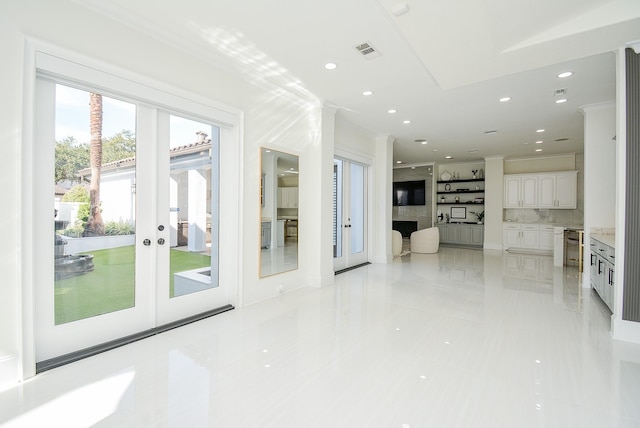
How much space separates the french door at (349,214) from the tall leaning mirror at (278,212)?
1445 millimetres

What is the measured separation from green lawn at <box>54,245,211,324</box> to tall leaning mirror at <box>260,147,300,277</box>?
1.60m

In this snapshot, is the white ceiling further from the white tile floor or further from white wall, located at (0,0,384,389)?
the white tile floor

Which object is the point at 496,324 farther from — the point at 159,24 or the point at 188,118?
the point at 159,24

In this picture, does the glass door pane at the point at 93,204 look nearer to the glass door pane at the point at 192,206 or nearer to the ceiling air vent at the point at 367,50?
the glass door pane at the point at 192,206

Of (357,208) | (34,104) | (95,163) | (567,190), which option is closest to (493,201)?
(567,190)

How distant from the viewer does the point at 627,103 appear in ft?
9.69

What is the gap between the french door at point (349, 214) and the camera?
6.00 meters

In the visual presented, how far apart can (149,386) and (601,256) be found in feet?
17.7

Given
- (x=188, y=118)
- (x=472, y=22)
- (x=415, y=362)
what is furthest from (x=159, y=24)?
(x=415, y=362)

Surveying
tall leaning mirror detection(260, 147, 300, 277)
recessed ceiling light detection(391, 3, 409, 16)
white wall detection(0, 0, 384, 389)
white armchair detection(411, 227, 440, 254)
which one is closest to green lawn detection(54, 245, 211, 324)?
white wall detection(0, 0, 384, 389)

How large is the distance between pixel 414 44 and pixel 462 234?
28.9 feet

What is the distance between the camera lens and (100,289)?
2.70m

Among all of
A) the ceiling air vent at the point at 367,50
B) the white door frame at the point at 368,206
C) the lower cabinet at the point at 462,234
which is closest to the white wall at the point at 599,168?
the white door frame at the point at 368,206

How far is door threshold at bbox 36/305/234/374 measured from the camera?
2.30 m
